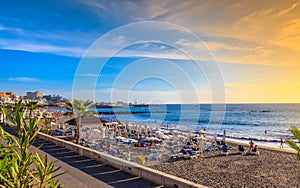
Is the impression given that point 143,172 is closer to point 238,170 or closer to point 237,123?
point 238,170

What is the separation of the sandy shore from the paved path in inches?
113

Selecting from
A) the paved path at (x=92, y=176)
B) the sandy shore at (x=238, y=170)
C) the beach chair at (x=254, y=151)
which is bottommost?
the sandy shore at (x=238, y=170)

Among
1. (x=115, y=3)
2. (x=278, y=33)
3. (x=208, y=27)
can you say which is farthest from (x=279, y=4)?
(x=115, y=3)

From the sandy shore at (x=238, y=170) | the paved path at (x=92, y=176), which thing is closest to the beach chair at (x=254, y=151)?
the sandy shore at (x=238, y=170)

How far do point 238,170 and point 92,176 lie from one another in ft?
20.8

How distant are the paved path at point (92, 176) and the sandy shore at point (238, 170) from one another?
113 inches

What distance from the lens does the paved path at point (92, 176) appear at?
6.02m

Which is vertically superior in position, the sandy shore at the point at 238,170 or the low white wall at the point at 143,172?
the low white wall at the point at 143,172

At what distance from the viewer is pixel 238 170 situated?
32.9 ft

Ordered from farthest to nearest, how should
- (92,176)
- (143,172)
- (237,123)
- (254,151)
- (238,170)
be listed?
(237,123)
(254,151)
(238,170)
(92,176)
(143,172)

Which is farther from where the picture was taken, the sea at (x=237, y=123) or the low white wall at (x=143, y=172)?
the sea at (x=237, y=123)

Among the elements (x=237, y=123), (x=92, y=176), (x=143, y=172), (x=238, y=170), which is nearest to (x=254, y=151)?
(x=238, y=170)

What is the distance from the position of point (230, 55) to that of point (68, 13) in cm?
1000

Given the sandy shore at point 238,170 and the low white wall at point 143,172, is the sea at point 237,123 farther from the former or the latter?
the low white wall at point 143,172
